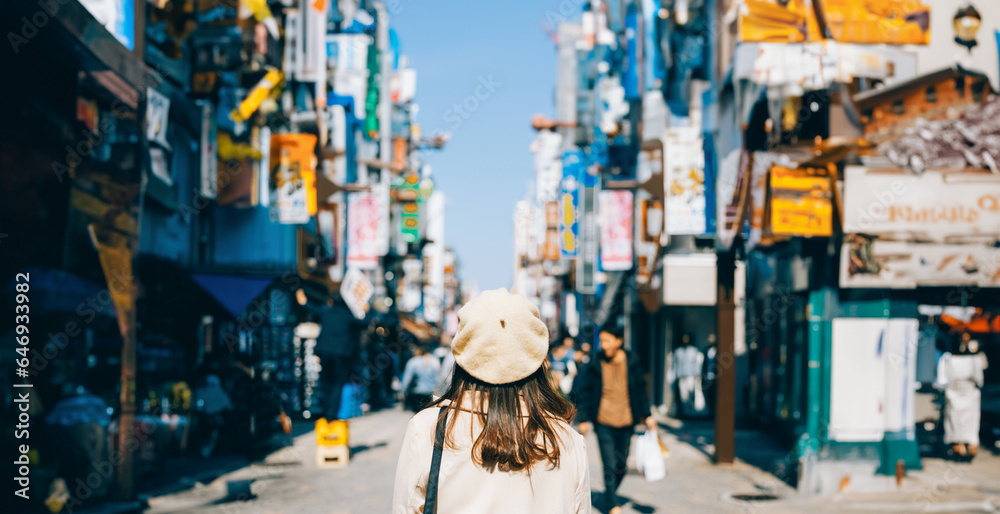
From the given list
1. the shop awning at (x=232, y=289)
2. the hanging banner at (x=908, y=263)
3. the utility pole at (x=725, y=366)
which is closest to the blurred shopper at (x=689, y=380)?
the utility pole at (x=725, y=366)

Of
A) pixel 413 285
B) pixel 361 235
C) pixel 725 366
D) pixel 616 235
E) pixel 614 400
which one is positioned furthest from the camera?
pixel 413 285

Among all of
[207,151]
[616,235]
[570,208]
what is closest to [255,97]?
[207,151]

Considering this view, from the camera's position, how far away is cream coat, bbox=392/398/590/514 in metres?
2.93

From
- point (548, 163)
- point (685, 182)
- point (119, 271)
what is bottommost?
point (119, 271)

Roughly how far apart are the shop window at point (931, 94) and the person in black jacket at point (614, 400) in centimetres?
631

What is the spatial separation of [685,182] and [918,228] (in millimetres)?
6801

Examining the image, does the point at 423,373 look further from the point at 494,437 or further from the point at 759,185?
the point at 494,437

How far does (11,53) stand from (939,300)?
1198 cm

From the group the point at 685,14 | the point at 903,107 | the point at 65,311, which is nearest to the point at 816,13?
the point at 903,107

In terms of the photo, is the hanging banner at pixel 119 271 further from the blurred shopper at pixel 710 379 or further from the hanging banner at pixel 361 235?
the hanging banner at pixel 361 235

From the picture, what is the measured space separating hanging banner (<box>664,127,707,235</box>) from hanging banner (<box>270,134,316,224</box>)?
8.02 meters

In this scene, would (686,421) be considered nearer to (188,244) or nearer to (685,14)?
(685,14)

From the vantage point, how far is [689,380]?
23.2m

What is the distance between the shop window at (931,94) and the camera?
40.8 ft
